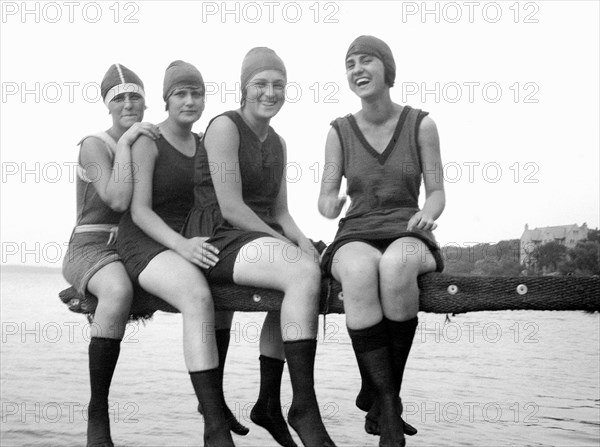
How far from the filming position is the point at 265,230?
3947 mm

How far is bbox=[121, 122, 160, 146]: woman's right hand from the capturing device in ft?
13.8

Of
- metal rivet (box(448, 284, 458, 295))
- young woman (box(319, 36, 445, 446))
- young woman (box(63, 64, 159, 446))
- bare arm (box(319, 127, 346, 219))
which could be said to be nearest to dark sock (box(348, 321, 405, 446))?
young woman (box(319, 36, 445, 446))

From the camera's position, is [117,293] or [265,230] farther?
[117,293]

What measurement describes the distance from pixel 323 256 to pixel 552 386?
8.30m

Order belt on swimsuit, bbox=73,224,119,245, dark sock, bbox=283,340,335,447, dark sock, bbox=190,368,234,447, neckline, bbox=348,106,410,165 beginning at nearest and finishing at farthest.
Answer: dark sock, bbox=283,340,335,447 < dark sock, bbox=190,368,234,447 < neckline, bbox=348,106,410,165 < belt on swimsuit, bbox=73,224,119,245

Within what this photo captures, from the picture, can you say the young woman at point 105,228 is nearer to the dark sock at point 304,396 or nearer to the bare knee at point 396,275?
the dark sock at point 304,396

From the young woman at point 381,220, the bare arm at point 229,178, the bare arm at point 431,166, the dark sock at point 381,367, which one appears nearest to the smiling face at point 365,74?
the young woman at point 381,220

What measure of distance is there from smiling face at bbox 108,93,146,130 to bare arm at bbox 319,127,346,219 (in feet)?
3.86

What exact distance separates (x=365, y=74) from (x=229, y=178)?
80cm

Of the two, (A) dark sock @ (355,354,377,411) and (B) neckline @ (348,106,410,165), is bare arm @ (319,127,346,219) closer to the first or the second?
(B) neckline @ (348,106,410,165)

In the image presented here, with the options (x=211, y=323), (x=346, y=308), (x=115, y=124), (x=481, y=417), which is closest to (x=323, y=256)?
(x=346, y=308)

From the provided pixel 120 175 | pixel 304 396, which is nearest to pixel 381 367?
pixel 304 396

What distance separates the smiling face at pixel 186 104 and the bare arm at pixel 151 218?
0.20 metres

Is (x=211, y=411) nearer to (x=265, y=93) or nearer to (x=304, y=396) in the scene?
(x=304, y=396)
